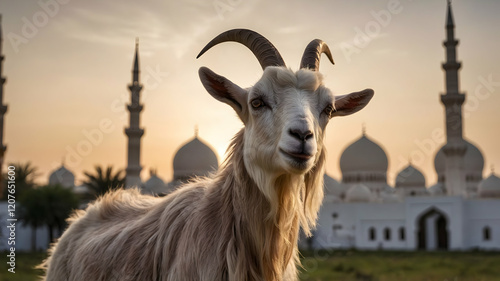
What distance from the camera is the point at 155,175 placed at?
158 ft

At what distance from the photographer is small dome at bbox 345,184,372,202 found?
4125 centimetres

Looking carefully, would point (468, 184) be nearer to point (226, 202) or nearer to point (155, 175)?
point (155, 175)

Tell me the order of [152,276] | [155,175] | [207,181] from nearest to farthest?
[152,276], [207,181], [155,175]

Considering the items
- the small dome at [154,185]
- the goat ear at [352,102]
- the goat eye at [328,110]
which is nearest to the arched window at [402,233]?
the small dome at [154,185]

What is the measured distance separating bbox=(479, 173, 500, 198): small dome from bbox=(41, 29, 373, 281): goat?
37.8 meters

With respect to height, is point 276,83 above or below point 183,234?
above

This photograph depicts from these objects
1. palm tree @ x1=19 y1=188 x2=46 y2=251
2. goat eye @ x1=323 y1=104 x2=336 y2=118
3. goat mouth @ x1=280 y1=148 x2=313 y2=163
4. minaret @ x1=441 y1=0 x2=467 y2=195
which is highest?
minaret @ x1=441 y1=0 x2=467 y2=195

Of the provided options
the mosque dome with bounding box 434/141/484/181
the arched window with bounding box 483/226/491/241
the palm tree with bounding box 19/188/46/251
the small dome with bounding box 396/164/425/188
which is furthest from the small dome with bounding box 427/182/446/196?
the palm tree with bounding box 19/188/46/251

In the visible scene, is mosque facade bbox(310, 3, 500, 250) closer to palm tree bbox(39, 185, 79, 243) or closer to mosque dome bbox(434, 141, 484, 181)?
mosque dome bbox(434, 141, 484, 181)

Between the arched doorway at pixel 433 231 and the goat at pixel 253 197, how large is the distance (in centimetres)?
3657

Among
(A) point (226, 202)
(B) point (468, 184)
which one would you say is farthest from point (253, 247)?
(B) point (468, 184)

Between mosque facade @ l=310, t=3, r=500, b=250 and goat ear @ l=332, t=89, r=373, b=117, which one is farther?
mosque facade @ l=310, t=3, r=500, b=250

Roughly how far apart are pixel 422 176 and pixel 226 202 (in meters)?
45.1

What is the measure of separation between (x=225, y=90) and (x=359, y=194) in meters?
39.1
